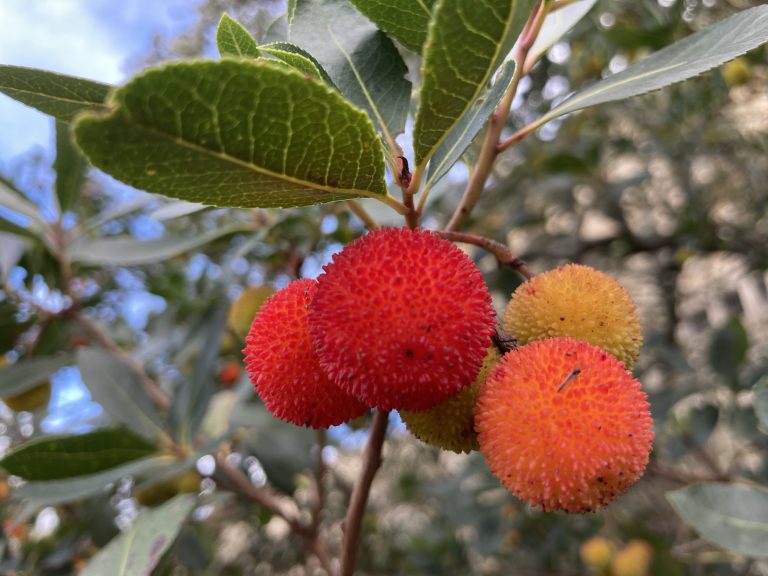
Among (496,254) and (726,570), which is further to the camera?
(726,570)

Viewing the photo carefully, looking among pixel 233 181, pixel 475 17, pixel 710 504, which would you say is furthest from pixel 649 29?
pixel 233 181

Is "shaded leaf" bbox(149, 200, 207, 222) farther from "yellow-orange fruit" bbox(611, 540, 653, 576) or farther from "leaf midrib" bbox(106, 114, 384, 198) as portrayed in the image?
"yellow-orange fruit" bbox(611, 540, 653, 576)

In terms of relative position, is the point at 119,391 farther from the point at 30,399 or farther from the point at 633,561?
the point at 633,561

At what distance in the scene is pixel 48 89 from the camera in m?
0.61

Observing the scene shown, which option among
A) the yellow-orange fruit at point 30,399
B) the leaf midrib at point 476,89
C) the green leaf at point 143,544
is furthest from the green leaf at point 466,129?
the yellow-orange fruit at point 30,399

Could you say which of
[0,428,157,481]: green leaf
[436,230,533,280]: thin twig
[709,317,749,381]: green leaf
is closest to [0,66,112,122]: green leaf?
[436,230,533,280]: thin twig

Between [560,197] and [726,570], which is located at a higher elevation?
[560,197]

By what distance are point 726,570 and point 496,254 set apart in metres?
1.98

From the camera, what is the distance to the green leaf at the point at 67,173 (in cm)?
147

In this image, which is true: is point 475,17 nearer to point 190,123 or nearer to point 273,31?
point 190,123

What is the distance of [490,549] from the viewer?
209 centimetres

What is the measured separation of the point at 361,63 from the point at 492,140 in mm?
178

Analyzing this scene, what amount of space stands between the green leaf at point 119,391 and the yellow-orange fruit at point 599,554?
1.48 meters

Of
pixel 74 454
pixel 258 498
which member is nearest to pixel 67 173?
pixel 74 454
